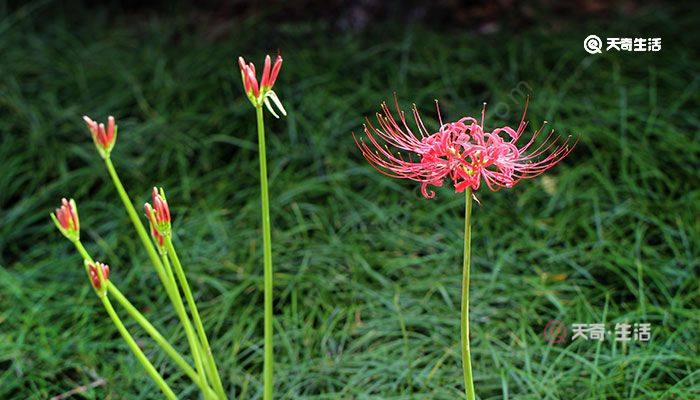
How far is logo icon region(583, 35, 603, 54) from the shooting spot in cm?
314

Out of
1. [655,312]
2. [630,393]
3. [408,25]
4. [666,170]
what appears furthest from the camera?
[408,25]

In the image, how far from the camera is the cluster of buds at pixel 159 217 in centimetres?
136

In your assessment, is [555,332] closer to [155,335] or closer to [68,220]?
[155,335]

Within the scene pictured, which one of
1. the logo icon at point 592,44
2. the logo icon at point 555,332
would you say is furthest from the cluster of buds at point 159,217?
the logo icon at point 592,44

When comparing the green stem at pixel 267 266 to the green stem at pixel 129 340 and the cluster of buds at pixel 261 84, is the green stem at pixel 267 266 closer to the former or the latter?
the cluster of buds at pixel 261 84

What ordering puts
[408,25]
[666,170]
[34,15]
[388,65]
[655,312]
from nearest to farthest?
1. [655,312]
2. [666,170]
3. [388,65]
4. [408,25]
5. [34,15]

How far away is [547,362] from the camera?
6.56 ft

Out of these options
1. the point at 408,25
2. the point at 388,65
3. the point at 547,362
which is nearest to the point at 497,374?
the point at 547,362

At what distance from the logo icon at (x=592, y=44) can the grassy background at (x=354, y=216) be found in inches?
1.3

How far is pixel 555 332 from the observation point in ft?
6.89

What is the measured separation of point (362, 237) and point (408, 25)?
1.39m

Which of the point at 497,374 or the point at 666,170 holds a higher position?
the point at 666,170

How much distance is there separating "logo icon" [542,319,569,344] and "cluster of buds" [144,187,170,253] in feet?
3.33

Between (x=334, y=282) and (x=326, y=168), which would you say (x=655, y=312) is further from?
(x=326, y=168)
